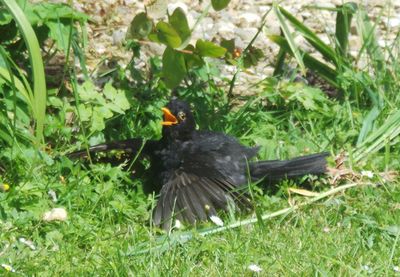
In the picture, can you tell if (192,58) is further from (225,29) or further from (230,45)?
(225,29)

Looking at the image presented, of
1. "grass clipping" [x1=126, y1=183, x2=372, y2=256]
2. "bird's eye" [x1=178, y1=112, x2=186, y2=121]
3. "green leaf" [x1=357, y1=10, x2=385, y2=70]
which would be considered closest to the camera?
"grass clipping" [x1=126, y1=183, x2=372, y2=256]

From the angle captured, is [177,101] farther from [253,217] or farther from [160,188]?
[253,217]

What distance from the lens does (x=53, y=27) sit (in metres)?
5.23

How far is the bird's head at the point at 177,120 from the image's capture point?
18.0 ft

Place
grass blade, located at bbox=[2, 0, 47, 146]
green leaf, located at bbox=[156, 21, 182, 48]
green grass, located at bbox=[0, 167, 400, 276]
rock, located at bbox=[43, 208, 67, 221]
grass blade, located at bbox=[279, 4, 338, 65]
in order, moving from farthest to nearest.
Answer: grass blade, located at bbox=[279, 4, 338, 65], green leaf, located at bbox=[156, 21, 182, 48], rock, located at bbox=[43, 208, 67, 221], green grass, located at bbox=[0, 167, 400, 276], grass blade, located at bbox=[2, 0, 47, 146]

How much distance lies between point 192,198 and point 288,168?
0.65 metres

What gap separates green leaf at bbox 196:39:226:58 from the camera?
17.4 ft

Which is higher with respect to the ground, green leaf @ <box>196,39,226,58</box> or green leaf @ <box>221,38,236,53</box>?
green leaf @ <box>196,39,226,58</box>

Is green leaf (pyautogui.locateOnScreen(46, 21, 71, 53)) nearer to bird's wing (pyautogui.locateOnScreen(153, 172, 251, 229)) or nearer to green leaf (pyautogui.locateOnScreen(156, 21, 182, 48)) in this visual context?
green leaf (pyautogui.locateOnScreen(156, 21, 182, 48))

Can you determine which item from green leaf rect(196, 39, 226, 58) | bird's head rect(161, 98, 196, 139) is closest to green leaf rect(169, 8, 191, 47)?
green leaf rect(196, 39, 226, 58)

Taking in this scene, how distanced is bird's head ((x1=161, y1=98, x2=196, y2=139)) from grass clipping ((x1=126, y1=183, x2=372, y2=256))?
86 centimetres

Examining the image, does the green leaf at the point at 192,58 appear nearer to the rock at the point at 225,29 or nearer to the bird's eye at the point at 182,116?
the bird's eye at the point at 182,116

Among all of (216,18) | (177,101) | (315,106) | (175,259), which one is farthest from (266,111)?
(175,259)

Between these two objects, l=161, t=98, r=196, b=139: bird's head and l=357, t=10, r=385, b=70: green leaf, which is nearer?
l=161, t=98, r=196, b=139: bird's head
